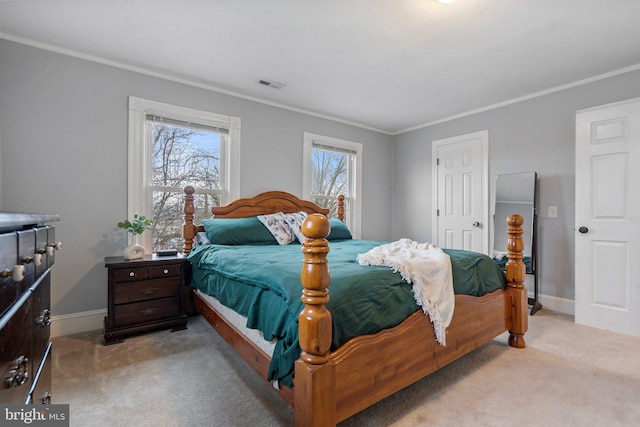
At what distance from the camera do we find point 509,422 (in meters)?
1.53

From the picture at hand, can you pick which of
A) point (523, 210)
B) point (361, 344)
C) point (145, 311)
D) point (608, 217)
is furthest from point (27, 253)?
point (523, 210)

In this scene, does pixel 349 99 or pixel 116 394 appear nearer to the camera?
pixel 116 394

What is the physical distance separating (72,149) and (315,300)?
8.98 feet

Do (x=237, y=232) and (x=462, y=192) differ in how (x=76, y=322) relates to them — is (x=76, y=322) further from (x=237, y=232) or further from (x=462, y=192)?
(x=462, y=192)

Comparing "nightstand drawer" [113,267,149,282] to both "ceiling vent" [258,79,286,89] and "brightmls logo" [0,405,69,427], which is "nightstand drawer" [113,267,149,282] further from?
"ceiling vent" [258,79,286,89]

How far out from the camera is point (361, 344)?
139cm

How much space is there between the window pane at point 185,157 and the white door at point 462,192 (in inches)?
120

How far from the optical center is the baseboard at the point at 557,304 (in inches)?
129

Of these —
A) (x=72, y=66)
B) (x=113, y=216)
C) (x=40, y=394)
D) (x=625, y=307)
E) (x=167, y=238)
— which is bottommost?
(x=625, y=307)

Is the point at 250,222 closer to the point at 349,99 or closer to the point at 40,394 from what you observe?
the point at 349,99

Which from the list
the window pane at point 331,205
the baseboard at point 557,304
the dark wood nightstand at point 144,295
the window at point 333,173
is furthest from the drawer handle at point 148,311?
the baseboard at point 557,304

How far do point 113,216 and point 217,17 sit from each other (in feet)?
6.47

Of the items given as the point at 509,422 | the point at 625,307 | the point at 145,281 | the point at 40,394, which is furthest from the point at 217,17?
the point at 625,307

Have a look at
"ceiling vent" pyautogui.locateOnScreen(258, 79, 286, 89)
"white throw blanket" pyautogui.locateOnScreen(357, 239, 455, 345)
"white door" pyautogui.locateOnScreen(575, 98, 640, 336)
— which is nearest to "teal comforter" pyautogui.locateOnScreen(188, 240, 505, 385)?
"white throw blanket" pyautogui.locateOnScreen(357, 239, 455, 345)
